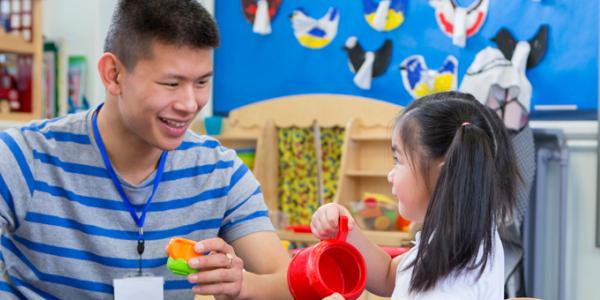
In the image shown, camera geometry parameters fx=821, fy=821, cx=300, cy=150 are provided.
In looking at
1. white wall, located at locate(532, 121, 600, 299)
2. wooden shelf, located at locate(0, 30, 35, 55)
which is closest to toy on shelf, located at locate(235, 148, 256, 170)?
wooden shelf, located at locate(0, 30, 35, 55)

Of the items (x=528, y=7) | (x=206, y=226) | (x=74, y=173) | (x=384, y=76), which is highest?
(x=528, y=7)

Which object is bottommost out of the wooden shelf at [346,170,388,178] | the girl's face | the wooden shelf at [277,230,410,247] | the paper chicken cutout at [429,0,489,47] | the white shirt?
the wooden shelf at [277,230,410,247]

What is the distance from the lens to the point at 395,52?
3738 millimetres

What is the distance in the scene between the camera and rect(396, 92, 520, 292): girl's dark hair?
4.31 ft

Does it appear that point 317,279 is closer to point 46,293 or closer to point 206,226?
point 206,226

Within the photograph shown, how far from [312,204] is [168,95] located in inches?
97.6

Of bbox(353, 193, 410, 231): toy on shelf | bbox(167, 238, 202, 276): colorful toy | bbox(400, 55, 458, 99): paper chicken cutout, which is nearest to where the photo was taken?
bbox(167, 238, 202, 276): colorful toy

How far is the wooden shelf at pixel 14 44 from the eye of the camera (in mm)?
3359

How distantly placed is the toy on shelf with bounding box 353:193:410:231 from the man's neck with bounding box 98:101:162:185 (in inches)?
73.8

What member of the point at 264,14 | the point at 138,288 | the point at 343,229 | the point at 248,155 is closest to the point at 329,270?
the point at 343,229

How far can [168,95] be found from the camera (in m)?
1.41

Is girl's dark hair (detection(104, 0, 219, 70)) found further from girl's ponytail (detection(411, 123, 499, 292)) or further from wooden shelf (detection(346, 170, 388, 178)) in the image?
wooden shelf (detection(346, 170, 388, 178))

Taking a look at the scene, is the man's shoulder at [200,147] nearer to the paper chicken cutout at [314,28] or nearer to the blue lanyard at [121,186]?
the blue lanyard at [121,186]

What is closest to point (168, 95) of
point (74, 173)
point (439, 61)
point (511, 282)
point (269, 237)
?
point (74, 173)
